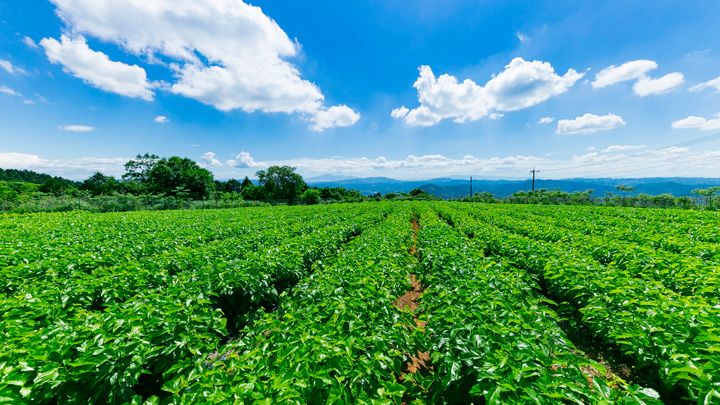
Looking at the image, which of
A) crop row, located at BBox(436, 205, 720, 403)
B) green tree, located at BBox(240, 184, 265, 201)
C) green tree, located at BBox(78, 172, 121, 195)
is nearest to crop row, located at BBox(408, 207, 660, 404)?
crop row, located at BBox(436, 205, 720, 403)

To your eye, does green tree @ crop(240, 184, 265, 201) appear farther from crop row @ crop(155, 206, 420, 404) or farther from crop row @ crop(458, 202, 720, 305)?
crop row @ crop(155, 206, 420, 404)

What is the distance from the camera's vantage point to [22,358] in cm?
224

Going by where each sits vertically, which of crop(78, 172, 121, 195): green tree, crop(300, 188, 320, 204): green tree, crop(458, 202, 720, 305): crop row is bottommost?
crop(300, 188, 320, 204): green tree

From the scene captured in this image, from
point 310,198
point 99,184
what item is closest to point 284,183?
point 310,198

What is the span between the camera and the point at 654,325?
3092 millimetres

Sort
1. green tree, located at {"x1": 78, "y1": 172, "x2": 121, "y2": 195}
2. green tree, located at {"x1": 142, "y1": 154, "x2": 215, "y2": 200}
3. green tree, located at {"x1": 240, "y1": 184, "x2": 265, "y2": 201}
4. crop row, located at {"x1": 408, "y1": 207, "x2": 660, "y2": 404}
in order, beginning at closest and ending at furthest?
crop row, located at {"x1": 408, "y1": 207, "x2": 660, "y2": 404} → green tree, located at {"x1": 142, "y1": 154, "x2": 215, "y2": 200} → green tree, located at {"x1": 78, "y1": 172, "x2": 121, "y2": 195} → green tree, located at {"x1": 240, "y1": 184, "x2": 265, "y2": 201}

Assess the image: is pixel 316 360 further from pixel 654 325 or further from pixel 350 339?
pixel 654 325

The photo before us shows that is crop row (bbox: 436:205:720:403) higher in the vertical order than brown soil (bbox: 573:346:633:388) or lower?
higher

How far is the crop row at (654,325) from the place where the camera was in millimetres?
2293

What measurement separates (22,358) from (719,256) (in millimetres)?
12154

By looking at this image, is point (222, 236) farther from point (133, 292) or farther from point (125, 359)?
point (125, 359)

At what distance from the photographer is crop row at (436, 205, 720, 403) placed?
2.29 m

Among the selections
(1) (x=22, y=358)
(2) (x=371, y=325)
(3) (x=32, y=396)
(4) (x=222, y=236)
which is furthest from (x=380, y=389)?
(4) (x=222, y=236)

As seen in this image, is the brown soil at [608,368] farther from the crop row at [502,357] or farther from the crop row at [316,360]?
the crop row at [316,360]
